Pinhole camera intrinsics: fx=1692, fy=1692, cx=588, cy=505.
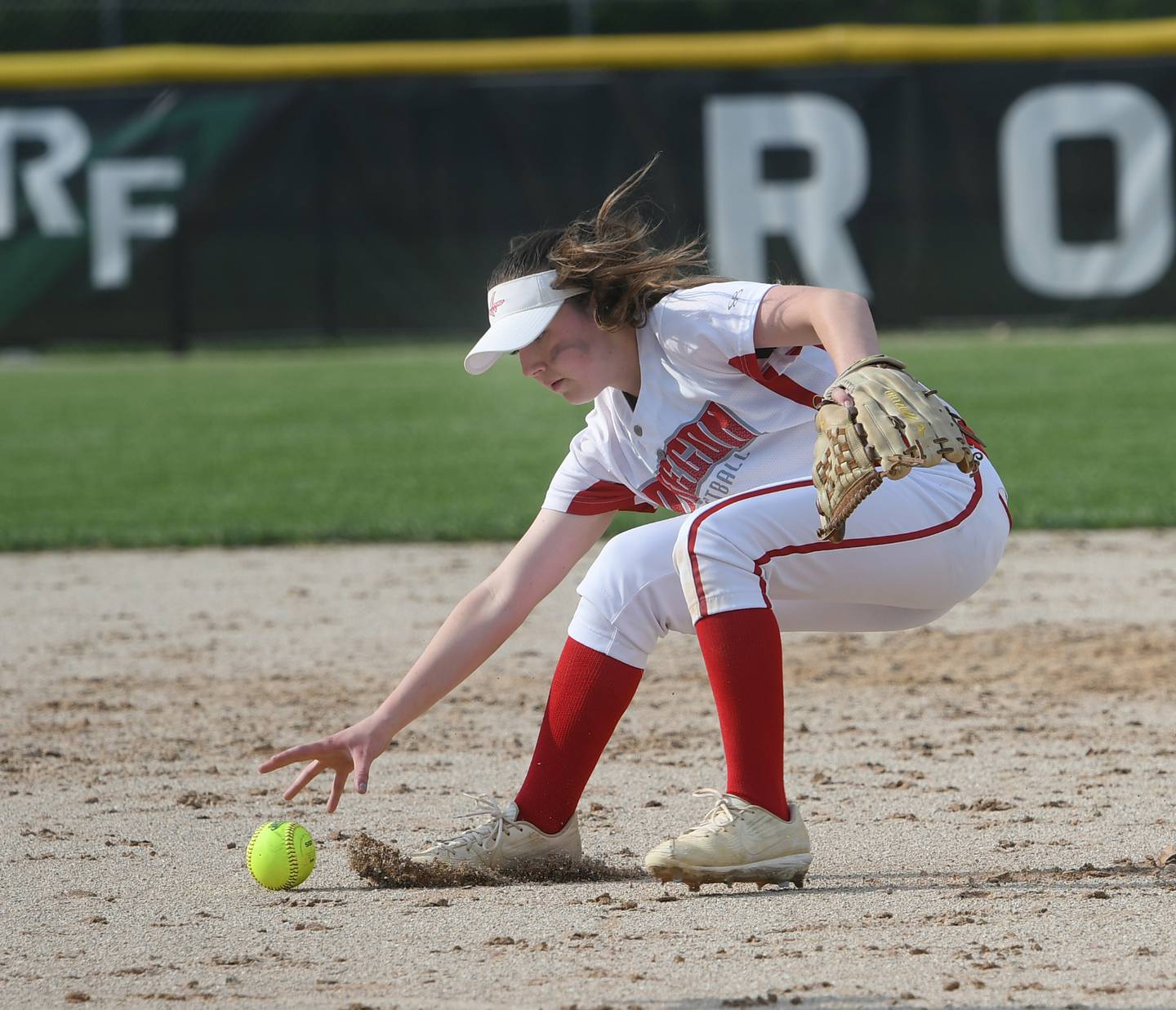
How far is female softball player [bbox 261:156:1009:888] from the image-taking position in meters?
2.75

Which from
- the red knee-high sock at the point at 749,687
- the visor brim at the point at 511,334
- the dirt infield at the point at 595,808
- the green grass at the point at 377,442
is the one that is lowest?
the green grass at the point at 377,442

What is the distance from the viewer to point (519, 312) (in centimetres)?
287

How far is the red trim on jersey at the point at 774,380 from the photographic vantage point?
279cm

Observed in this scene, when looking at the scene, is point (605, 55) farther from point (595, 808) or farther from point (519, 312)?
point (519, 312)

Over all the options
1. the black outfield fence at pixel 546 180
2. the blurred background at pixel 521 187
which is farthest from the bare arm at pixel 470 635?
the black outfield fence at pixel 546 180

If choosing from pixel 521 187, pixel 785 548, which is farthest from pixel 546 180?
pixel 785 548

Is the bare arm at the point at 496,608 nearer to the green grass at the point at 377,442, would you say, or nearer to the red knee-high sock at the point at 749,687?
the red knee-high sock at the point at 749,687

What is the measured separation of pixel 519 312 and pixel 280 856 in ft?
3.34

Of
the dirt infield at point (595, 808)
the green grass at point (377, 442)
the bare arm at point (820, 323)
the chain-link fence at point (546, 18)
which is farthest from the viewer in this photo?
the chain-link fence at point (546, 18)

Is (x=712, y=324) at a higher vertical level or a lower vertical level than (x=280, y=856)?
higher

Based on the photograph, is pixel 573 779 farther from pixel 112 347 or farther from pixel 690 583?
pixel 112 347

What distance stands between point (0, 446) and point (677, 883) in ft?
25.4

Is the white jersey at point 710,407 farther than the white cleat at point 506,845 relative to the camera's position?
No

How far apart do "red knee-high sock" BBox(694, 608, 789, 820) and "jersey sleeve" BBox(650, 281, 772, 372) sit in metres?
0.42
